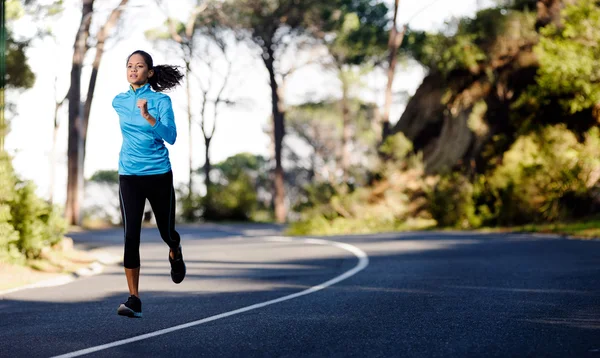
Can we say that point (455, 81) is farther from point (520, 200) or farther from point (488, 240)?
point (488, 240)

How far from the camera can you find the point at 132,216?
25.4 ft

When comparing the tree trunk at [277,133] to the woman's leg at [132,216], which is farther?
the tree trunk at [277,133]

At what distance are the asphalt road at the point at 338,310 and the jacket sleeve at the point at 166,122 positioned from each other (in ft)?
5.17

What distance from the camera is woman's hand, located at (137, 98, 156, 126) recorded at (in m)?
7.24

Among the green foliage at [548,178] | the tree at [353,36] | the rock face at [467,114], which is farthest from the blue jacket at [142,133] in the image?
the tree at [353,36]

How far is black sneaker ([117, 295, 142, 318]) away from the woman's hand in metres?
1.57

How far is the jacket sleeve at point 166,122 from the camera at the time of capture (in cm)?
748

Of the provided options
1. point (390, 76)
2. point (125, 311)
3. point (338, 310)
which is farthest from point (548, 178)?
point (125, 311)

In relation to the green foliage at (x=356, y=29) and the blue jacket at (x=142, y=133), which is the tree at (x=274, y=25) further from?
the blue jacket at (x=142, y=133)

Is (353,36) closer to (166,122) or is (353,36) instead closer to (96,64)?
(96,64)

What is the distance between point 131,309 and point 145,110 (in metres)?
1.72

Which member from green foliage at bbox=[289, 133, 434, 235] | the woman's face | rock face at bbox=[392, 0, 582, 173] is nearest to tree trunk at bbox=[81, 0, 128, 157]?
green foliage at bbox=[289, 133, 434, 235]

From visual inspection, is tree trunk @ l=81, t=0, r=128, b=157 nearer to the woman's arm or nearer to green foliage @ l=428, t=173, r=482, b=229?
green foliage @ l=428, t=173, r=482, b=229

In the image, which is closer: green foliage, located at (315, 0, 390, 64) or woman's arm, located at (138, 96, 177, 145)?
woman's arm, located at (138, 96, 177, 145)
